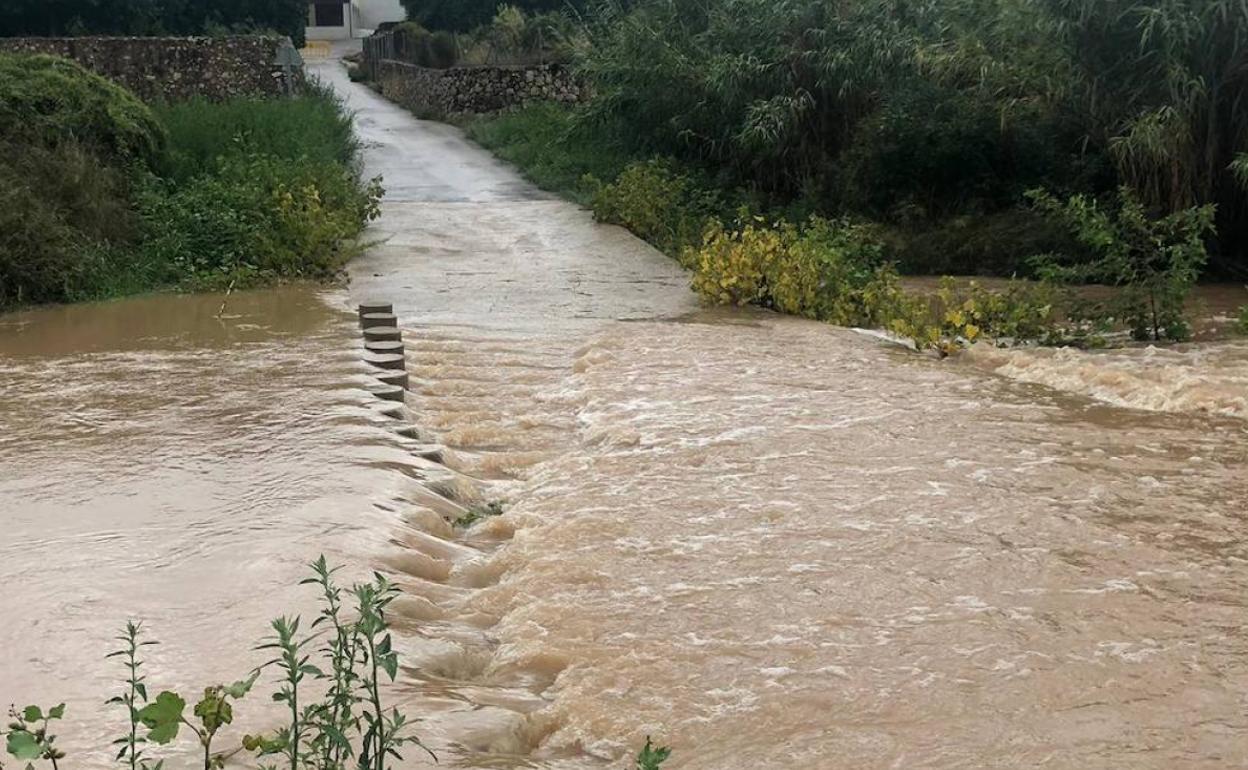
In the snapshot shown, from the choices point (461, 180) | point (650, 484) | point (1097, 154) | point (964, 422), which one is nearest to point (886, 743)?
point (650, 484)

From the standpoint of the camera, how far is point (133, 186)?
49.2ft

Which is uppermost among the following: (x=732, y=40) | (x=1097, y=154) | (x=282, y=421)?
(x=732, y=40)

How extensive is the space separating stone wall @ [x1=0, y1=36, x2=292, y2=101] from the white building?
3468 cm

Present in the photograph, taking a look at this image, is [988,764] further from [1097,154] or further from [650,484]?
[1097,154]

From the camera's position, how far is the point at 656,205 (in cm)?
1650

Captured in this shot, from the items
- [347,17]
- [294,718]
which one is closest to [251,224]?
[294,718]

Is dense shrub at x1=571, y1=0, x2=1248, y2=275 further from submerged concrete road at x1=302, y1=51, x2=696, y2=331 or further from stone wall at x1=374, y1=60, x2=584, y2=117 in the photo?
stone wall at x1=374, y1=60, x2=584, y2=117

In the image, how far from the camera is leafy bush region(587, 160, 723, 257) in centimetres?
1598

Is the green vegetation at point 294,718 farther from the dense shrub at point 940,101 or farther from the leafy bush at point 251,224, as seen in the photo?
the dense shrub at point 940,101

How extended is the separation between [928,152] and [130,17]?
2304 centimetres

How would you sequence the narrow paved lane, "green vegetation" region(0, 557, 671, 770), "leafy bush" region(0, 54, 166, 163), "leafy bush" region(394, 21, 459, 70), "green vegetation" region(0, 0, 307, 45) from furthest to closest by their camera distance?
1. "leafy bush" region(394, 21, 459, 70)
2. "green vegetation" region(0, 0, 307, 45)
3. "leafy bush" region(0, 54, 166, 163)
4. the narrow paved lane
5. "green vegetation" region(0, 557, 671, 770)

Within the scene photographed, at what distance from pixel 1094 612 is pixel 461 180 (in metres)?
16.6

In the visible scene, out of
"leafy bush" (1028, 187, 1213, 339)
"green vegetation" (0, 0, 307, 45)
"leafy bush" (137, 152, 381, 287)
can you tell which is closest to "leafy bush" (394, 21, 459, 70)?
"green vegetation" (0, 0, 307, 45)

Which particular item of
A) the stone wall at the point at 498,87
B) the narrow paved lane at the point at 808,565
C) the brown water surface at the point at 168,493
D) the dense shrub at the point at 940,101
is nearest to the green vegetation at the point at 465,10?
the stone wall at the point at 498,87
